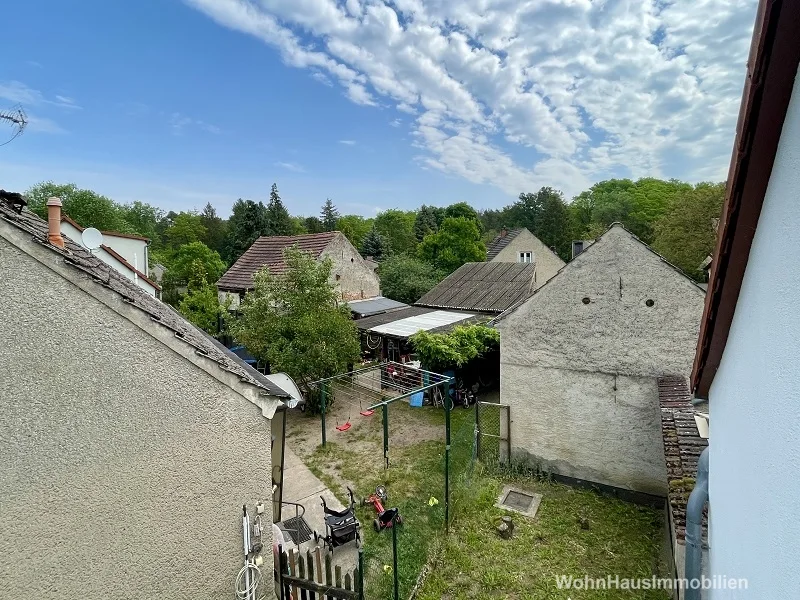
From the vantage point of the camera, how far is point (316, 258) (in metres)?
27.9

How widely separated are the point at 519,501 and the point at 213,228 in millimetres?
83129

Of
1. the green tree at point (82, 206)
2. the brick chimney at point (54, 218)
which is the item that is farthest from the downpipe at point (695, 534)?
the green tree at point (82, 206)

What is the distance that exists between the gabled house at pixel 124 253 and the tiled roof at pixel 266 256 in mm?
7599

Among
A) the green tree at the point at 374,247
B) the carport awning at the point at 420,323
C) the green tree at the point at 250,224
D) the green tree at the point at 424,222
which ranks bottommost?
the carport awning at the point at 420,323

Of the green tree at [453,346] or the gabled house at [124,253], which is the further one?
the green tree at [453,346]

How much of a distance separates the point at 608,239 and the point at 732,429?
8.57 metres

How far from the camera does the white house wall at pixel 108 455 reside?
4.71 metres

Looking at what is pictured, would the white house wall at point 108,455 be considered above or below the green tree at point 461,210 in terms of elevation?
below

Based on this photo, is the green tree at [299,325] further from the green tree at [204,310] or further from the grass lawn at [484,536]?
the green tree at [204,310]

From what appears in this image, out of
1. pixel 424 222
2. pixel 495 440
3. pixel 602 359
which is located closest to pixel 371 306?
pixel 495 440

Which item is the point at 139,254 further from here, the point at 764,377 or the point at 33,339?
the point at 764,377

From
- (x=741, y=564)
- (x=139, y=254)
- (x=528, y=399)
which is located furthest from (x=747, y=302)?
(x=139, y=254)

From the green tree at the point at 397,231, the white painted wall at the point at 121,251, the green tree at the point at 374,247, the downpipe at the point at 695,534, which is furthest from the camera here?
the green tree at the point at 397,231

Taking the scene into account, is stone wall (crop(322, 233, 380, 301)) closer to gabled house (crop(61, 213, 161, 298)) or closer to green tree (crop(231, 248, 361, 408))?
green tree (crop(231, 248, 361, 408))
